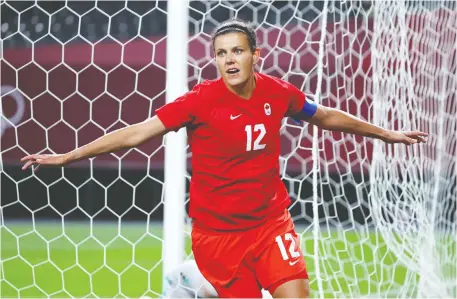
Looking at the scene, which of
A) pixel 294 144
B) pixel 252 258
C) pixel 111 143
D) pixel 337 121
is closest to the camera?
pixel 111 143

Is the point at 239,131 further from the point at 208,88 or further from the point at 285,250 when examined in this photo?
the point at 285,250

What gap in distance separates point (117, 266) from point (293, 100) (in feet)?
8.04

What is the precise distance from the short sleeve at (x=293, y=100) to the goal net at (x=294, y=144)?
1.10 feet

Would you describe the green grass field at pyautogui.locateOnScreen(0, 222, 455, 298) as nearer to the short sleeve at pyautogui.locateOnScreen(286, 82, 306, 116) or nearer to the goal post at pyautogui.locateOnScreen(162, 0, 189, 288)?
the goal post at pyautogui.locateOnScreen(162, 0, 189, 288)

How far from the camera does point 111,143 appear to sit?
84.2 inches

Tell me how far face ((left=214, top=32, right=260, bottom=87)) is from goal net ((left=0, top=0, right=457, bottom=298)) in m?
0.56

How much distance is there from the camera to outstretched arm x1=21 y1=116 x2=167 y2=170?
2133 mm

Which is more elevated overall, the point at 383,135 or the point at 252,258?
the point at 383,135

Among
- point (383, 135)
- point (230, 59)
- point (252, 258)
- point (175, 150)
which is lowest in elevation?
point (252, 258)

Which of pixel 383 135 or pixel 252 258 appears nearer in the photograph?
pixel 252 258

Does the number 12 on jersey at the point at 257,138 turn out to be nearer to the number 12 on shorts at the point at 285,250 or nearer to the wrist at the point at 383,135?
the number 12 on shorts at the point at 285,250

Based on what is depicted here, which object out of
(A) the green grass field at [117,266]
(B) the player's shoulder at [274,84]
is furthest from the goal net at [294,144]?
(B) the player's shoulder at [274,84]

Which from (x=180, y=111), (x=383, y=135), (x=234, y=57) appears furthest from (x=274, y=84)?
(x=383, y=135)

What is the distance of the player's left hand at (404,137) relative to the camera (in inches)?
97.3
